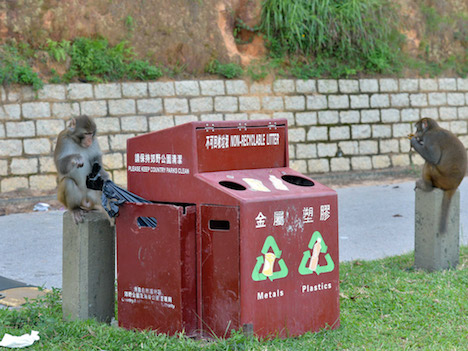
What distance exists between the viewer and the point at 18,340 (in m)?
4.37

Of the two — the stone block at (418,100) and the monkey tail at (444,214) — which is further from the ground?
the stone block at (418,100)

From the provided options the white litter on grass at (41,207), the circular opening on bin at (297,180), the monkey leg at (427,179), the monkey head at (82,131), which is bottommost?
the white litter on grass at (41,207)

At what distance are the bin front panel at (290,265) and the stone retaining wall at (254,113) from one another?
7.06m

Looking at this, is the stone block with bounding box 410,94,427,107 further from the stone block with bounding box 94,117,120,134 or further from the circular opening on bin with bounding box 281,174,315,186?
the circular opening on bin with bounding box 281,174,315,186

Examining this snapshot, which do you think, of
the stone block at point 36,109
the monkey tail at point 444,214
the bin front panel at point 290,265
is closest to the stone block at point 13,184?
the stone block at point 36,109

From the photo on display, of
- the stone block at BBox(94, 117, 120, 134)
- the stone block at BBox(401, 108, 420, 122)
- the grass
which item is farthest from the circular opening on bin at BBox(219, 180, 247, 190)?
the stone block at BBox(401, 108, 420, 122)

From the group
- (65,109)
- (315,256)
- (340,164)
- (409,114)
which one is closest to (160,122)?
(65,109)

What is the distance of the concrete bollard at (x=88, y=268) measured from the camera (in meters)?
4.71

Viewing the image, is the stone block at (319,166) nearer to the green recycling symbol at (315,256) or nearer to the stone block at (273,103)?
the stone block at (273,103)

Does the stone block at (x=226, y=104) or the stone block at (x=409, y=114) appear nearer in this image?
the stone block at (x=226, y=104)

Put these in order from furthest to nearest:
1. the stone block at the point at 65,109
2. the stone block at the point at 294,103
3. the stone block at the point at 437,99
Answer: the stone block at the point at 437,99
the stone block at the point at 294,103
the stone block at the point at 65,109

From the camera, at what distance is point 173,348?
4094 mm

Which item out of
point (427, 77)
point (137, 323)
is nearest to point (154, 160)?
point (137, 323)

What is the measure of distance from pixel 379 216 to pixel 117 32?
17.8ft
